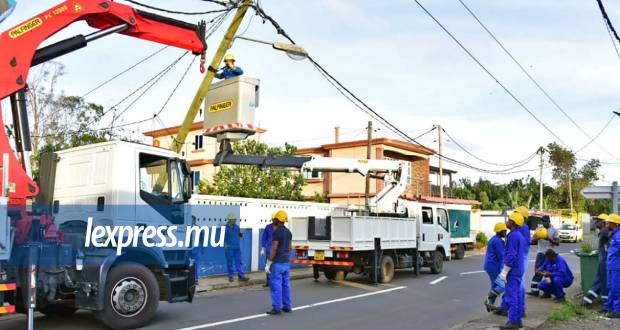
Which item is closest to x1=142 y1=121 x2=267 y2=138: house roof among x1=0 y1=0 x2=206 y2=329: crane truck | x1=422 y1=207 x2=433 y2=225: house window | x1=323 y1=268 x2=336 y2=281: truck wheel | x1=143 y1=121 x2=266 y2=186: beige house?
x1=143 y1=121 x2=266 y2=186: beige house

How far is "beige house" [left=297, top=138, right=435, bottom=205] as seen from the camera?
3453 cm

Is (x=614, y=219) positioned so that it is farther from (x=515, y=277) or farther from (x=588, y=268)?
(x=515, y=277)

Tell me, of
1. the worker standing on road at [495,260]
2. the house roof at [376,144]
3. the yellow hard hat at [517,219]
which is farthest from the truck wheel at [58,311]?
the house roof at [376,144]

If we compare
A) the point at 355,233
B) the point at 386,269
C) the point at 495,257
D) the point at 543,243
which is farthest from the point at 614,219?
the point at 386,269

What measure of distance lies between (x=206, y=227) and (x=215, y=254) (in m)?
0.95

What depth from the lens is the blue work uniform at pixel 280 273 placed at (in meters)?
10.0

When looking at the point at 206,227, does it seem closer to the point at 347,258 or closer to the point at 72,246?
the point at 347,258

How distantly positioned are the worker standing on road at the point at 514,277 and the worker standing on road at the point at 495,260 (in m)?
1.55

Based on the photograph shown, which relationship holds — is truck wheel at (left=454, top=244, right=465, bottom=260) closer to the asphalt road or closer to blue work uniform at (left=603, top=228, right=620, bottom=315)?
the asphalt road

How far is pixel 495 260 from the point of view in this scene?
33.4ft

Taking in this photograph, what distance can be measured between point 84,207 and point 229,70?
19.3 ft

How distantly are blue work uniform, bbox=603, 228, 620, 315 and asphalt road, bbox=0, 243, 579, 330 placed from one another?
A: 2.20 m

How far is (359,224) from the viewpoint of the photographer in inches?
566

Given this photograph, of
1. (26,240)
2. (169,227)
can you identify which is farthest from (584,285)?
(26,240)
